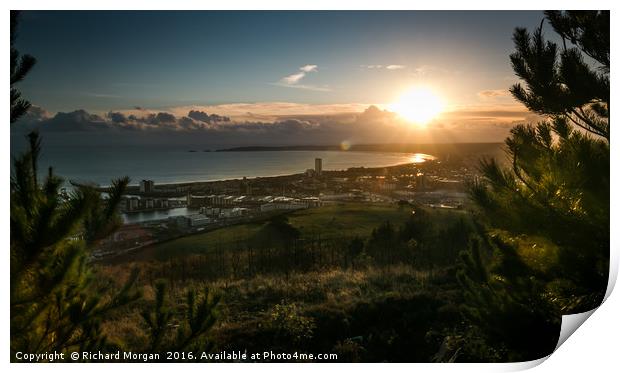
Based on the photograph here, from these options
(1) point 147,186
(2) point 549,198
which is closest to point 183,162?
(1) point 147,186

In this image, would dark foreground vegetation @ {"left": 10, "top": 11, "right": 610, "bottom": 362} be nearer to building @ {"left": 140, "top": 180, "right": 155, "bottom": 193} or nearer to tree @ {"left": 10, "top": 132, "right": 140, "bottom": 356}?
tree @ {"left": 10, "top": 132, "right": 140, "bottom": 356}

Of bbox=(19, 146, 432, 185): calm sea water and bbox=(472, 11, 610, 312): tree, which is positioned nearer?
bbox=(472, 11, 610, 312): tree

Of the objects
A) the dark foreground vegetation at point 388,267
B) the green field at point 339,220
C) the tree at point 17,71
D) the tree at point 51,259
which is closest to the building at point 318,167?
the green field at point 339,220

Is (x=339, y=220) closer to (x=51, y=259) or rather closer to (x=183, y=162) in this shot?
(x=183, y=162)

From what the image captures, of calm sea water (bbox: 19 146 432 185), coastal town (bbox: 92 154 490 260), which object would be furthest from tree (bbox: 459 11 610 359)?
calm sea water (bbox: 19 146 432 185)

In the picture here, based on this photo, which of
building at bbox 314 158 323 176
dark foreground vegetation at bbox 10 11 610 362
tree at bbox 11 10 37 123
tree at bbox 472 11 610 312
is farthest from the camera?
building at bbox 314 158 323 176

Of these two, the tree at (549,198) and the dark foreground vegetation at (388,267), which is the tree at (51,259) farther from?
the tree at (549,198)
